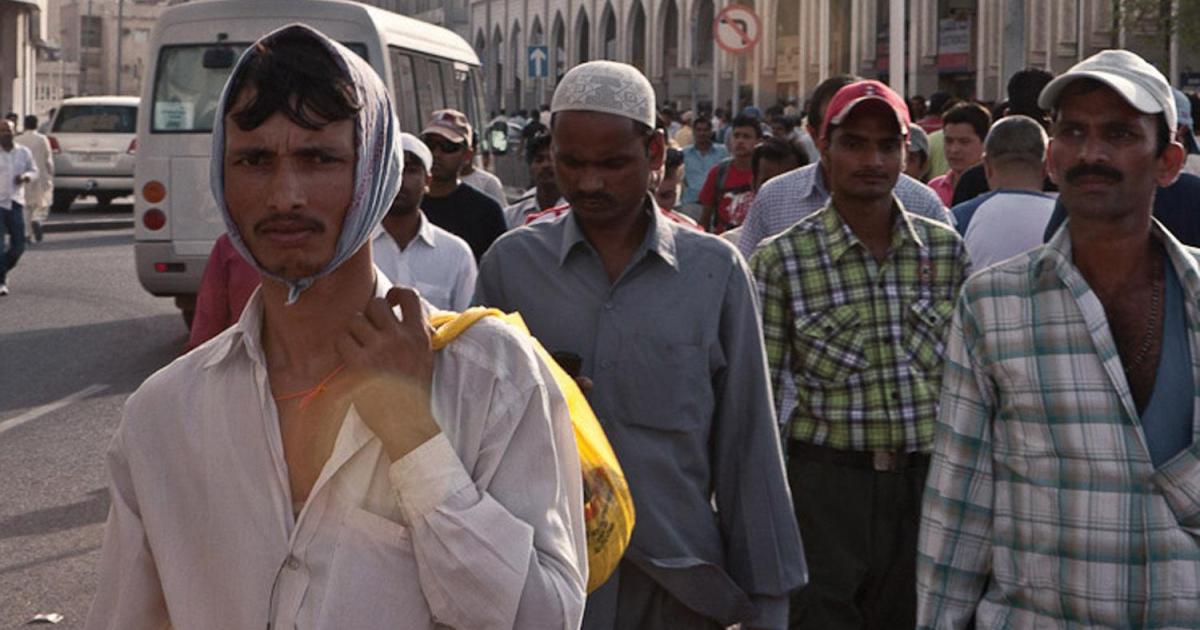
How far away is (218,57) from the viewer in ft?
50.1

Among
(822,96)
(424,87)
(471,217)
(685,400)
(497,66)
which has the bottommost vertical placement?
(685,400)

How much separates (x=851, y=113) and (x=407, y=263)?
198cm

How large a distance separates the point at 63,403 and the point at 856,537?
8.24 m

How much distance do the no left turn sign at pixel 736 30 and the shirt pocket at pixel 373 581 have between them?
1657cm

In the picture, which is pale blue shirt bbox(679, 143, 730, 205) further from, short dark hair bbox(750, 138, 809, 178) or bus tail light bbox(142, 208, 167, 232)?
short dark hair bbox(750, 138, 809, 178)

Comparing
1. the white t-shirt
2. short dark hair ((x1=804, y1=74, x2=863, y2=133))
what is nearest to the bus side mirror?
short dark hair ((x1=804, y1=74, x2=863, y2=133))

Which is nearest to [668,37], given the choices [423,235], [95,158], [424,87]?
[95,158]

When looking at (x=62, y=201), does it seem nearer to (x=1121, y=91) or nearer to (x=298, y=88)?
(x=1121, y=91)

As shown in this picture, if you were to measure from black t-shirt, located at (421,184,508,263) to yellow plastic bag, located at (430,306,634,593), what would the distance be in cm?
575

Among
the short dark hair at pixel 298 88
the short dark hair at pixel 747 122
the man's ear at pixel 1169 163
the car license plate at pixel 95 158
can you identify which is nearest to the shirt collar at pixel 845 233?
the man's ear at pixel 1169 163

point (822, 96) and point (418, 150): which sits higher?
point (822, 96)

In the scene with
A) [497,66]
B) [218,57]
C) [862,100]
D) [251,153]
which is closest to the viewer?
[251,153]

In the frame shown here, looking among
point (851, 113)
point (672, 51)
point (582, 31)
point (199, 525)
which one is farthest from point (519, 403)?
point (582, 31)

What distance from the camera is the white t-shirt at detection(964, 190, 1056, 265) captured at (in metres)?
6.52
